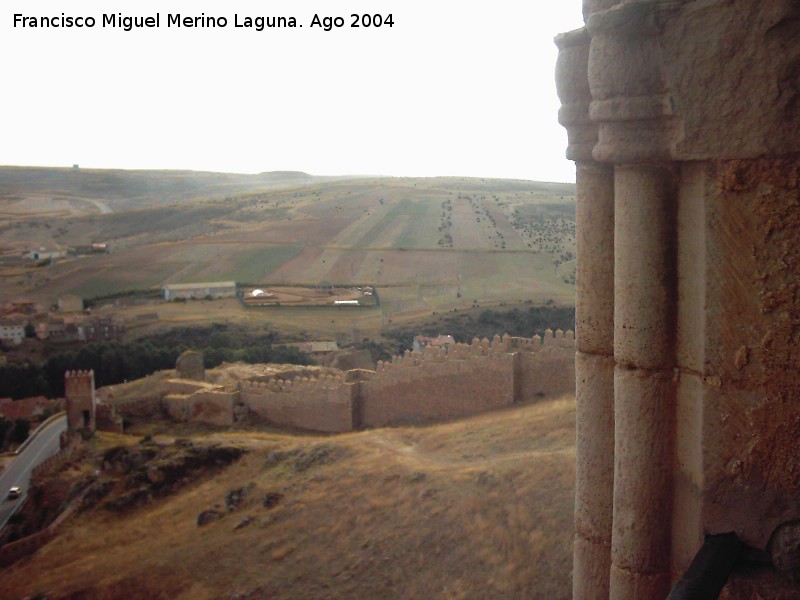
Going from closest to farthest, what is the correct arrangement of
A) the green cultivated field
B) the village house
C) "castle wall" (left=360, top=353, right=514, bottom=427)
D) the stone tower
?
"castle wall" (left=360, top=353, right=514, bottom=427), the stone tower, the village house, the green cultivated field

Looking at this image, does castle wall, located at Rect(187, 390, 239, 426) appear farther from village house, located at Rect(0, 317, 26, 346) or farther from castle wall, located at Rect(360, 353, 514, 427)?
village house, located at Rect(0, 317, 26, 346)

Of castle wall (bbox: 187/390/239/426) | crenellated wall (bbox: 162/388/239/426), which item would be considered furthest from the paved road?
castle wall (bbox: 187/390/239/426)

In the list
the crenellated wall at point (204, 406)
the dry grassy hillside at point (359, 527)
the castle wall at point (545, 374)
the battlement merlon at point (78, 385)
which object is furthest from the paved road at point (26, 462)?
the castle wall at point (545, 374)

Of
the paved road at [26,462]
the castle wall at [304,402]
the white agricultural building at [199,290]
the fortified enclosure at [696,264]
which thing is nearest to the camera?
the fortified enclosure at [696,264]

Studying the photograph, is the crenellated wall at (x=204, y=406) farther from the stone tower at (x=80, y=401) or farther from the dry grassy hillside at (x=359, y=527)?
the dry grassy hillside at (x=359, y=527)

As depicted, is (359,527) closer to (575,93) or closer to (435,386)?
(435,386)

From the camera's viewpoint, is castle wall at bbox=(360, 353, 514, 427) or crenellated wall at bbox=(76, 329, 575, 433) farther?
castle wall at bbox=(360, 353, 514, 427)

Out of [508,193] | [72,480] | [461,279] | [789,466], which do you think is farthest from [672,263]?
[508,193]
